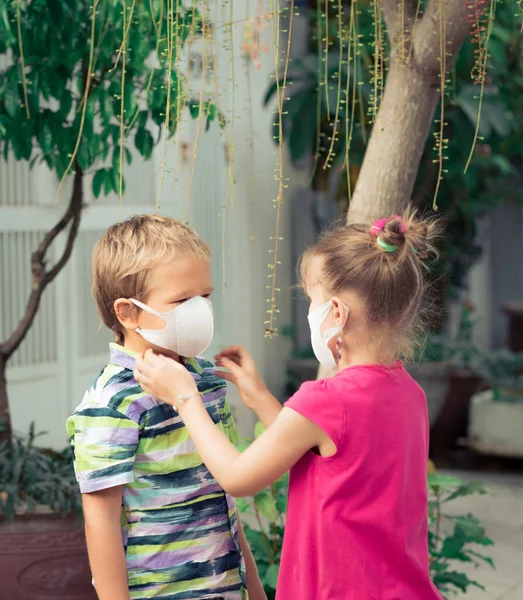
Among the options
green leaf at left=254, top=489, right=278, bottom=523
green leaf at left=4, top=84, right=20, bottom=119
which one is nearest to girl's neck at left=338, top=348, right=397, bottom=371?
green leaf at left=254, top=489, right=278, bottom=523

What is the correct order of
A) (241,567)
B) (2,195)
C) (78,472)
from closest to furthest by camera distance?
(78,472), (241,567), (2,195)

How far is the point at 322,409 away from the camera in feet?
3.79

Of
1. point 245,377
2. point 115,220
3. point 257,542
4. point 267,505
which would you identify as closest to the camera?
point 245,377

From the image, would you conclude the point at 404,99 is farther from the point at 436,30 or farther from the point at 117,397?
the point at 117,397

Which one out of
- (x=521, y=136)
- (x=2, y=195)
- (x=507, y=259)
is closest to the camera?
(x=2, y=195)

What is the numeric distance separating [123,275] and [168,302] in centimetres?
7

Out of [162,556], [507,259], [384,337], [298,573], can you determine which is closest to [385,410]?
[384,337]

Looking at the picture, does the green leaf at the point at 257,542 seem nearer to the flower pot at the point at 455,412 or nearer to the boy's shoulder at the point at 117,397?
the boy's shoulder at the point at 117,397

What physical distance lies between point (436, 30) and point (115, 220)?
6.98 feet

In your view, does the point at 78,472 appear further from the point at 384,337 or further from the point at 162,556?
the point at 384,337

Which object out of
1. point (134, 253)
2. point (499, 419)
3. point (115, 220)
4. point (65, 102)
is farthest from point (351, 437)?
point (499, 419)

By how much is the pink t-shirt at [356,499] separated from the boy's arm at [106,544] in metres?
0.23

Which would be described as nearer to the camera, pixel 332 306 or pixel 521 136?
pixel 332 306

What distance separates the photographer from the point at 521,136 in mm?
4543
